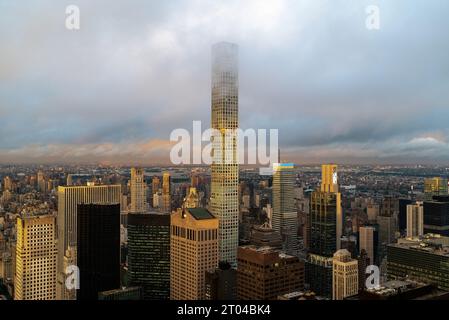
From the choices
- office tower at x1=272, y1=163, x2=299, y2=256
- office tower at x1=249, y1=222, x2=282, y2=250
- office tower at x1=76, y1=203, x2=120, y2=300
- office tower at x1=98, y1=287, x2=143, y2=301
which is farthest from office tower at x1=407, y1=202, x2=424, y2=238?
office tower at x1=76, y1=203, x2=120, y2=300

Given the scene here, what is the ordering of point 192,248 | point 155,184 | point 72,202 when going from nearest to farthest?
point 155,184
point 192,248
point 72,202

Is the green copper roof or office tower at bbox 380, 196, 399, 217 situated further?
the green copper roof

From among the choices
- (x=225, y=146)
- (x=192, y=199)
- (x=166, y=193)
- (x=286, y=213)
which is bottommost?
(x=286, y=213)

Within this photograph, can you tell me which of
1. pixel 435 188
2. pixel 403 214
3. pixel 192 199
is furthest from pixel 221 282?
pixel 435 188

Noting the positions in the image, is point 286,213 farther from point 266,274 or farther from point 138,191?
point 266,274

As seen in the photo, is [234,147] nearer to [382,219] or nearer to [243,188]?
[243,188]

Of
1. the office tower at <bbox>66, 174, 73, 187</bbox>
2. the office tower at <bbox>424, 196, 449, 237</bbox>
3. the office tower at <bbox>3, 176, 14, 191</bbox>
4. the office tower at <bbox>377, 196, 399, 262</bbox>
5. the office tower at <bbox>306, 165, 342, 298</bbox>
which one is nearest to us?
the office tower at <bbox>3, 176, 14, 191</bbox>

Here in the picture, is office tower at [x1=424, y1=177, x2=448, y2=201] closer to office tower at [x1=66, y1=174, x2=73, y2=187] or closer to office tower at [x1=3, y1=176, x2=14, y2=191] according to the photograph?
office tower at [x1=66, y1=174, x2=73, y2=187]
